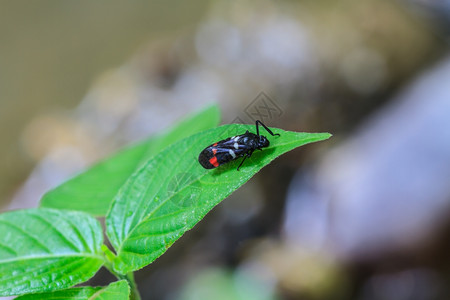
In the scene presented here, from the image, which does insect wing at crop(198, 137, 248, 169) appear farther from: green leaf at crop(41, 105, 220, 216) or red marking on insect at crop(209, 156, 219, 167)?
green leaf at crop(41, 105, 220, 216)

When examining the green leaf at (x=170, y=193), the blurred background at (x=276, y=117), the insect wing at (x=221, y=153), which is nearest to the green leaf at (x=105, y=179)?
the insect wing at (x=221, y=153)

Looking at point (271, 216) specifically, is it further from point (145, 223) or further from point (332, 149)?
point (145, 223)

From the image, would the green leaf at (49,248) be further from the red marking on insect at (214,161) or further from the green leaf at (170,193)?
the red marking on insect at (214,161)

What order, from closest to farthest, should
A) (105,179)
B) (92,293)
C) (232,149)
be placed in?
(92,293), (232,149), (105,179)

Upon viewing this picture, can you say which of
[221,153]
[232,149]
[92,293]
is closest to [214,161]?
[221,153]

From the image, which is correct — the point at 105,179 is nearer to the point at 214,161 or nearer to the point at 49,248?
the point at 49,248

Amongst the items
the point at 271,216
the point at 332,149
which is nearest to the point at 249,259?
the point at 271,216

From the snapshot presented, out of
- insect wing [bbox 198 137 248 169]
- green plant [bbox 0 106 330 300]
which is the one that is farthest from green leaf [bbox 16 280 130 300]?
insect wing [bbox 198 137 248 169]
